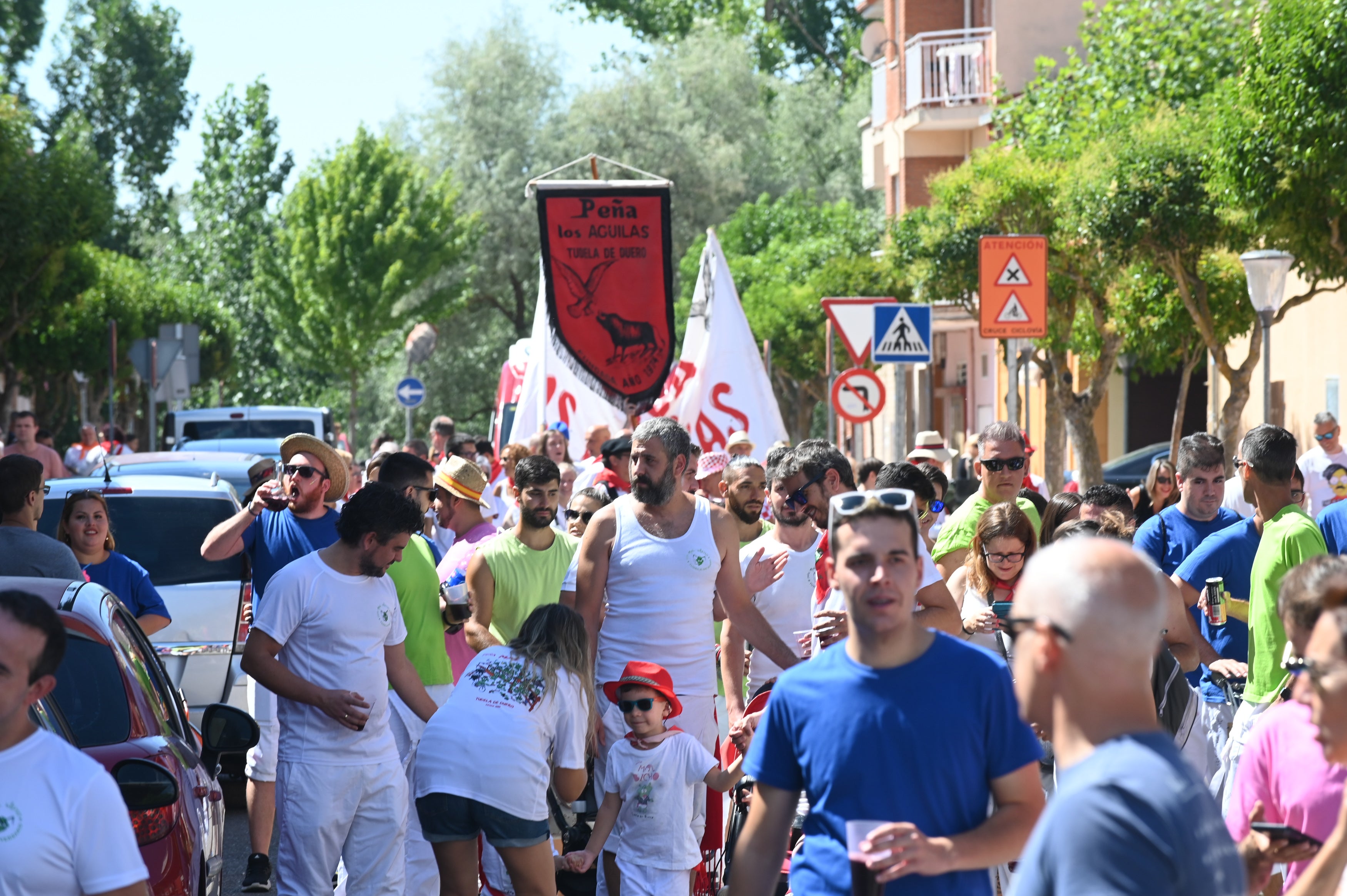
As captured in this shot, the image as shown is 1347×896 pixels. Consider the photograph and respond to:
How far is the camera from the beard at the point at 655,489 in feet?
21.1

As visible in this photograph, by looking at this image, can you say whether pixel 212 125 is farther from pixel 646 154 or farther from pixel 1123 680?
pixel 1123 680

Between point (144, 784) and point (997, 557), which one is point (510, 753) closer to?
point (144, 784)

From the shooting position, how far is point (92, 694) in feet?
15.5

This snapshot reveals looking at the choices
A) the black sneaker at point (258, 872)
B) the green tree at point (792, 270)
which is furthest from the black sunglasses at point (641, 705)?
the green tree at point (792, 270)

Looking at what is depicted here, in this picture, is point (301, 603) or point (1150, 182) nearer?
point (301, 603)

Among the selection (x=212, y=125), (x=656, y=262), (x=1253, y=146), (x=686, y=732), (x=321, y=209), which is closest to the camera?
(x=686, y=732)

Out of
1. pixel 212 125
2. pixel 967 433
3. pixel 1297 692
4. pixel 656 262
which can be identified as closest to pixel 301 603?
pixel 1297 692

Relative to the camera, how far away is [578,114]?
46438 mm

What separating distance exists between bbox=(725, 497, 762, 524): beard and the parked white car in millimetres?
2641

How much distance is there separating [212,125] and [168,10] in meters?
9.13

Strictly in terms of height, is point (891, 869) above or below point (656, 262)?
below

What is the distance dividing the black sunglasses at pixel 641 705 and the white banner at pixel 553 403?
932 cm

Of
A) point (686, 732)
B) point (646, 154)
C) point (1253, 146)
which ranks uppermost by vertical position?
point (646, 154)

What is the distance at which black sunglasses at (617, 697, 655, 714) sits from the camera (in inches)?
249
